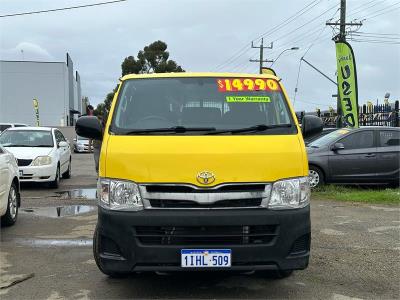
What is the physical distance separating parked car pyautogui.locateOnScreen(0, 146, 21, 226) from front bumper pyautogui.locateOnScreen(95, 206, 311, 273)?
3.46 metres

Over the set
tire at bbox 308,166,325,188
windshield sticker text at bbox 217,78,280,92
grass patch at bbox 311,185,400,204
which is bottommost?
grass patch at bbox 311,185,400,204

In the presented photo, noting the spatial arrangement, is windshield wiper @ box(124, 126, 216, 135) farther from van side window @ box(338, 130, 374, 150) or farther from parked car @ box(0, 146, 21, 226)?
van side window @ box(338, 130, 374, 150)

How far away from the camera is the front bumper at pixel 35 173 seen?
1205cm

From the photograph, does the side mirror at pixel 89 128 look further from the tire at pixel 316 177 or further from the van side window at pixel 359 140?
A: the van side window at pixel 359 140

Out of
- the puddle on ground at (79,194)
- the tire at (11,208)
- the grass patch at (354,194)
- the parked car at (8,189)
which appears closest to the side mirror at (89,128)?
the parked car at (8,189)

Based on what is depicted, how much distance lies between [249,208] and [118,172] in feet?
3.76

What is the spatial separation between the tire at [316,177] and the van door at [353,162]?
24 cm

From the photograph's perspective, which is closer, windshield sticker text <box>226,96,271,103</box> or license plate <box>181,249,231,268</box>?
license plate <box>181,249,231,268</box>

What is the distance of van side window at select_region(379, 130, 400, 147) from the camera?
12.2m

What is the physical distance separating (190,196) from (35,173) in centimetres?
854

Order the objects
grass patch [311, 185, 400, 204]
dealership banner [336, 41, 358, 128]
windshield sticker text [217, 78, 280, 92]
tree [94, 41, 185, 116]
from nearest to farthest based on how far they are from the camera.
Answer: windshield sticker text [217, 78, 280, 92] < grass patch [311, 185, 400, 204] < dealership banner [336, 41, 358, 128] < tree [94, 41, 185, 116]

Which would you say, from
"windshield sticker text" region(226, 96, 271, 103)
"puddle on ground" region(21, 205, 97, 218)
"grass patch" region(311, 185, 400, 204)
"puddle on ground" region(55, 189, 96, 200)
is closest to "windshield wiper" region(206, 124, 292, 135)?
"windshield sticker text" region(226, 96, 271, 103)

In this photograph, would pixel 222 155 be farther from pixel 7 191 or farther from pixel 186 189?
pixel 7 191

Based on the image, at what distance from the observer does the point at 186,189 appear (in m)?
4.40
